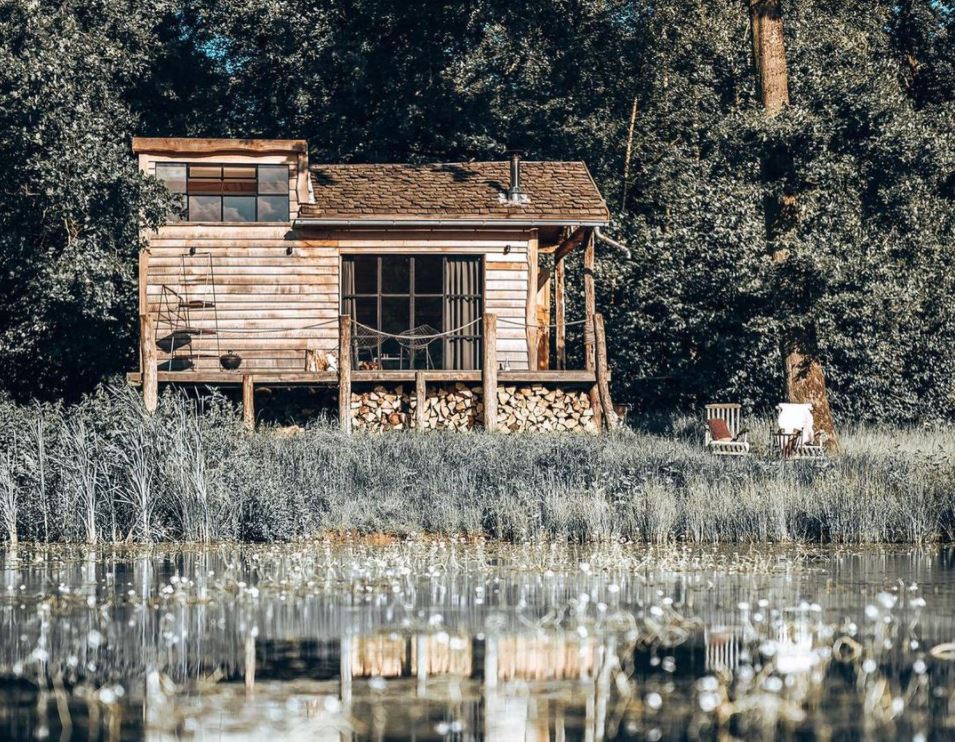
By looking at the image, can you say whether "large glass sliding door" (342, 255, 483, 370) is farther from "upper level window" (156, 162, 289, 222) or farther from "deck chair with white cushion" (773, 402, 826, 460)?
"deck chair with white cushion" (773, 402, 826, 460)

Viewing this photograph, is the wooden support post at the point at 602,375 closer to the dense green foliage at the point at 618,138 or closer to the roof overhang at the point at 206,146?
the dense green foliage at the point at 618,138

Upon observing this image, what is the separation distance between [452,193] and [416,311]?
2.38m

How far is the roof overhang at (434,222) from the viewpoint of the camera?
87.3 ft

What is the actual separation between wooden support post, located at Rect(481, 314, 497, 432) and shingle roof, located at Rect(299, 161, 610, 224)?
267cm

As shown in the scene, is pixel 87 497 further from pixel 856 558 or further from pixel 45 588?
pixel 856 558

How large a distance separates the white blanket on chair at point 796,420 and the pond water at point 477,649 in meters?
8.31

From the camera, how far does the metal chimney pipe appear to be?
2742 cm

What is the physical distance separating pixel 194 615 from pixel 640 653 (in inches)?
148

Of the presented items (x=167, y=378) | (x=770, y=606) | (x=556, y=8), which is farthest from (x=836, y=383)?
(x=770, y=606)

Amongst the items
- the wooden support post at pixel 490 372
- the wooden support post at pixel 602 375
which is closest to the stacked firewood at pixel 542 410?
the wooden support post at pixel 602 375

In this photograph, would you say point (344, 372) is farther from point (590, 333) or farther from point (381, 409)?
point (590, 333)

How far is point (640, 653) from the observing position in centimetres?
1066

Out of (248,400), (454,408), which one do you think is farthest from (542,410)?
(248,400)

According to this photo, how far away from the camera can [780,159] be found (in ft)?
85.7
